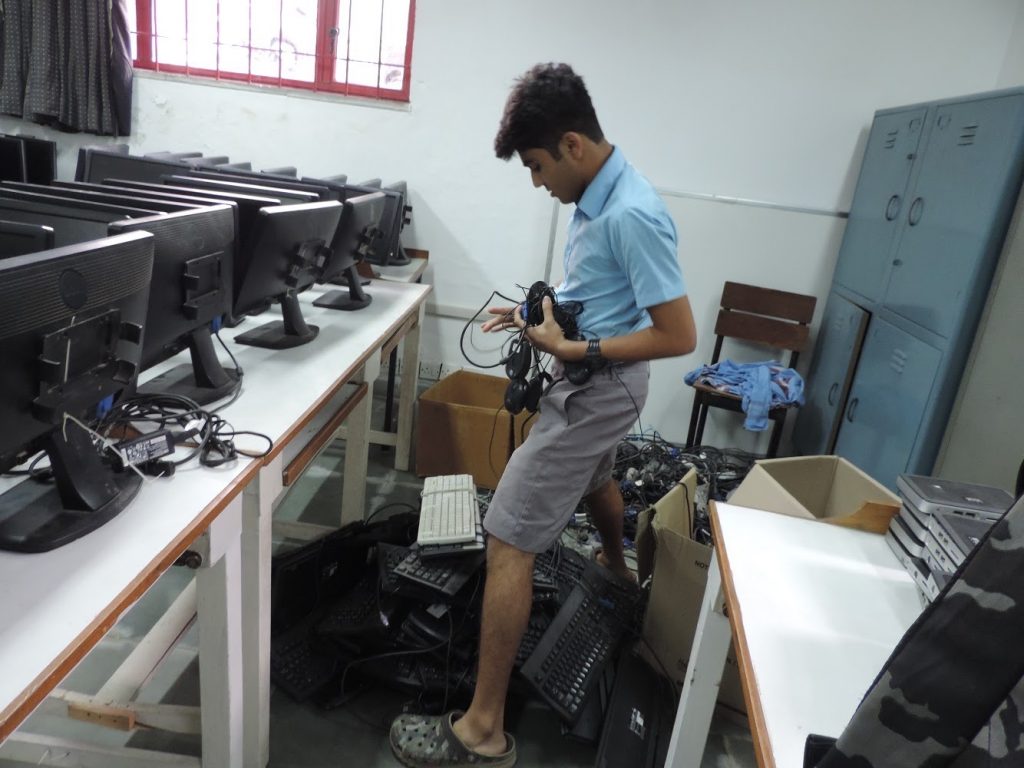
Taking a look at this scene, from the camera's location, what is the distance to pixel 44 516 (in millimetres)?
919

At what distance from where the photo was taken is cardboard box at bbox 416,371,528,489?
104 inches

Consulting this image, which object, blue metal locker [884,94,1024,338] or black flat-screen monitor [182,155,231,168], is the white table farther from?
blue metal locker [884,94,1024,338]

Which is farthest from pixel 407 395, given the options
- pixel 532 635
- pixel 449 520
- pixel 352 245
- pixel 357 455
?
pixel 532 635

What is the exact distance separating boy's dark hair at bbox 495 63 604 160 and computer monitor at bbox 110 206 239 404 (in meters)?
0.61

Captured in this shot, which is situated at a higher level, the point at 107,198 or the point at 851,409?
the point at 107,198

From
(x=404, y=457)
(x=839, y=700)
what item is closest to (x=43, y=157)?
(x=404, y=457)

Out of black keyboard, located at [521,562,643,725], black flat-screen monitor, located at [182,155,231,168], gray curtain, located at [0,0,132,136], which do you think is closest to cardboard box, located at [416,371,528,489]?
black keyboard, located at [521,562,643,725]

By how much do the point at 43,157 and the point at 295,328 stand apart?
47.8 inches

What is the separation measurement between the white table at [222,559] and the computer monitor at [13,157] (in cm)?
97

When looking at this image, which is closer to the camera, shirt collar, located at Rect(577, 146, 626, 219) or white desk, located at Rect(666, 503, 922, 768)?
white desk, located at Rect(666, 503, 922, 768)

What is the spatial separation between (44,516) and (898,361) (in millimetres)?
2565

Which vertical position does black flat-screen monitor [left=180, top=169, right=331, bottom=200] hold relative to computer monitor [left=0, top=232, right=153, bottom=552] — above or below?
above

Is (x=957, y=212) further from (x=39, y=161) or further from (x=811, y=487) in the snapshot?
(x=39, y=161)

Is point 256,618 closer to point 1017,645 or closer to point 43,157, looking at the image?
point 1017,645
